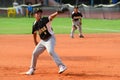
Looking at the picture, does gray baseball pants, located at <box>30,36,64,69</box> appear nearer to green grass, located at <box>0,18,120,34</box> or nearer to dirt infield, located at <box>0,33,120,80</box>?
dirt infield, located at <box>0,33,120,80</box>

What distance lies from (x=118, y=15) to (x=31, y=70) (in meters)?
35.0

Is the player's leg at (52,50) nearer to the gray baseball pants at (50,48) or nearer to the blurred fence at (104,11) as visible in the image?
the gray baseball pants at (50,48)

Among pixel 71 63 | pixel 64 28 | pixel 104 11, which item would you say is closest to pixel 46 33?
pixel 71 63

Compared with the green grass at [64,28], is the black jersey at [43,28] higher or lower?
higher

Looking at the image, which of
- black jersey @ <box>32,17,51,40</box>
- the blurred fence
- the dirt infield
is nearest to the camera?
the dirt infield

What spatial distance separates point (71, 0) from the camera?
61250mm

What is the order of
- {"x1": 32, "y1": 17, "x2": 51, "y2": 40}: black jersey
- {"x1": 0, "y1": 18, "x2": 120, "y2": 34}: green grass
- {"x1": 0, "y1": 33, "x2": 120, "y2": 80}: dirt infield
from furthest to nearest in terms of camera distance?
{"x1": 0, "y1": 18, "x2": 120, "y2": 34}: green grass < {"x1": 32, "y1": 17, "x2": 51, "y2": 40}: black jersey < {"x1": 0, "y1": 33, "x2": 120, "y2": 80}: dirt infield

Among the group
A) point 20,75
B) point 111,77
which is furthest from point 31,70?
point 111,77

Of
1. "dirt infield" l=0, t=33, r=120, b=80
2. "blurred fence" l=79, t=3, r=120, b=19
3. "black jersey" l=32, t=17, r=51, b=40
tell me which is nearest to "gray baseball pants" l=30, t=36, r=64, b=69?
"black jersey" l=32, t=17, r=51, b=40

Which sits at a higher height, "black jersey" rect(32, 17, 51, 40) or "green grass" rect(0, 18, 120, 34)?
"black jersey" rect(32, 17, 51, 40)

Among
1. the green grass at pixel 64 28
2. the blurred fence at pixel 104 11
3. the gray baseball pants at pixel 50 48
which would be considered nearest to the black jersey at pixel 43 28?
the gray baseball pants at pixel 50 48

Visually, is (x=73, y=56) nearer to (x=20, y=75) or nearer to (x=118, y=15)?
(x=20, y=75)

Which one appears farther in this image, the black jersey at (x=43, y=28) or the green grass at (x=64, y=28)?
the green grass at (x=64, y=28)

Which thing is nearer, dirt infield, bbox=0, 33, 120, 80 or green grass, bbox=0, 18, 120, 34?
dirt infield, bbox=0, 33, 120, 80
